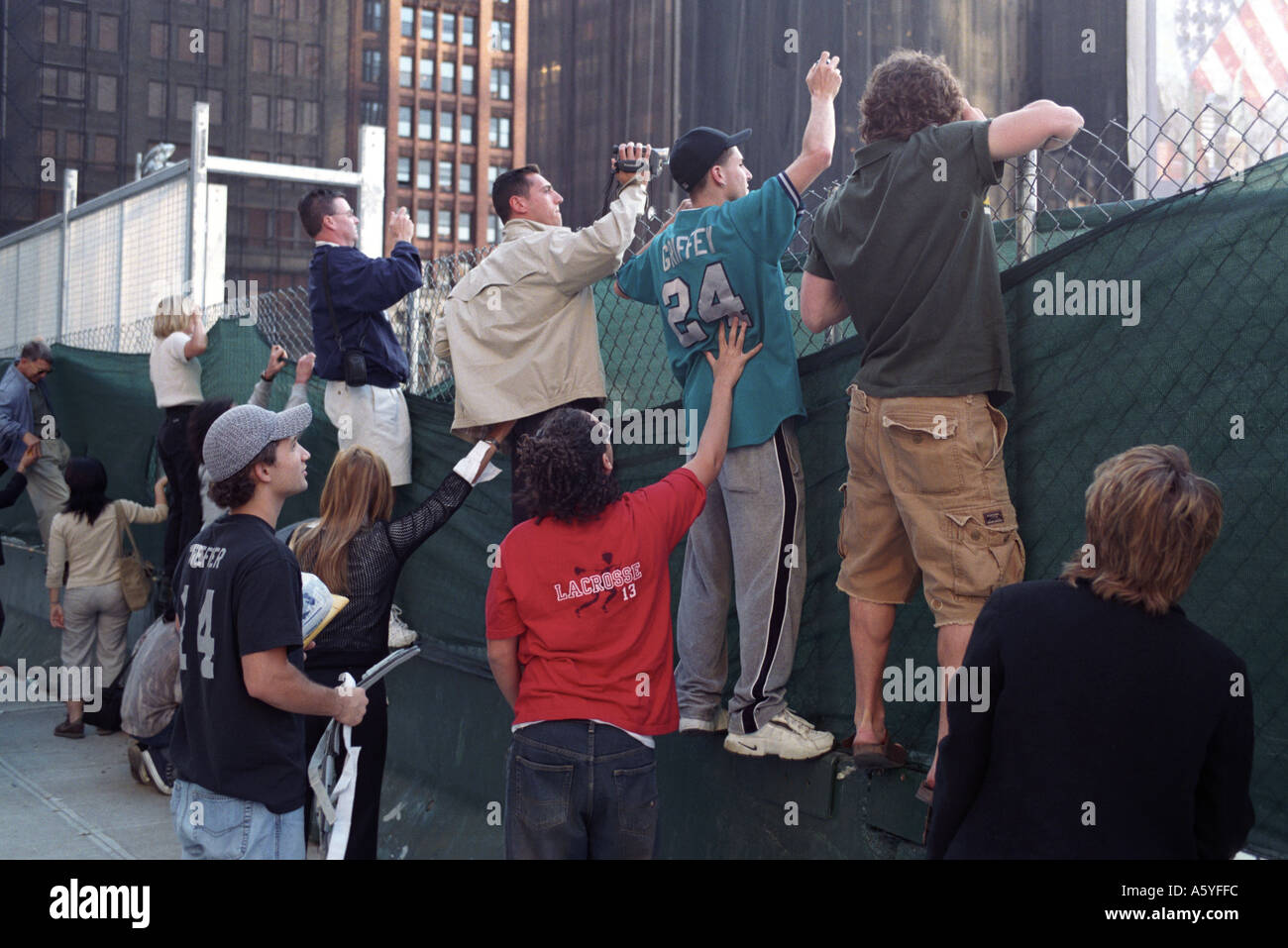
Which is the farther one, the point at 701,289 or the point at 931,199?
the point at 701,289

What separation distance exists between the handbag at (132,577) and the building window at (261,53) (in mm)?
81589

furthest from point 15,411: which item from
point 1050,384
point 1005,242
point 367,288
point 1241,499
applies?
point 1241,499

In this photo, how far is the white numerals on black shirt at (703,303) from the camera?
4.16 metres

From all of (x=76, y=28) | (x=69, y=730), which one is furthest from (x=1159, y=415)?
(x=76, y=28)

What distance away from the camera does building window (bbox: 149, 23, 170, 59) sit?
256 feet

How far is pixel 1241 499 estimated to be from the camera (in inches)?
128

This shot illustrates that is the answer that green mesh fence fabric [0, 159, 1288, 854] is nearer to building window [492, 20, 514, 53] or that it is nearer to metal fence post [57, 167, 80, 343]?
metal fence post [57, 167, 80, 343]

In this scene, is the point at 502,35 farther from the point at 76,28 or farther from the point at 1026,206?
the point at 1026,206

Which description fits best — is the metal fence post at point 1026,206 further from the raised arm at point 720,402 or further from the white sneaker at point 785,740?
the white sneaker at point 785,740

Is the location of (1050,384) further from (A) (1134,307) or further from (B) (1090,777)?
(B) (1090,777)

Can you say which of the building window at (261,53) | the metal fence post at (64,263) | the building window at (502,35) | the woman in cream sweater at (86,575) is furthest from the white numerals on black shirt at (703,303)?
the building window at (502,35)
